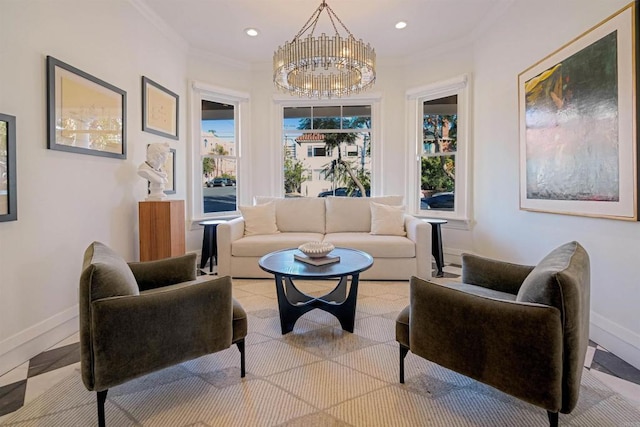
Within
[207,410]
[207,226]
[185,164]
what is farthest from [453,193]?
[207,410]

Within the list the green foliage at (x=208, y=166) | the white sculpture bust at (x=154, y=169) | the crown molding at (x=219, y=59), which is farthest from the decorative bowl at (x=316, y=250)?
the crown molding at (x=219, y=59)

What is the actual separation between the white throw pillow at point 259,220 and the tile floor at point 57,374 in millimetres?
2101

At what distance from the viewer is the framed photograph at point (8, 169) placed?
1.93 meters

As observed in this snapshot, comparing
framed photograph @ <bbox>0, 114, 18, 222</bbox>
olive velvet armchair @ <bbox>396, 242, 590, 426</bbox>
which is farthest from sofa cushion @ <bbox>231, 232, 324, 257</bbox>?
olive velvet armchair @ <bbox>396, 242, 590, 426</bbox>

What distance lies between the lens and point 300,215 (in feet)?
14.2

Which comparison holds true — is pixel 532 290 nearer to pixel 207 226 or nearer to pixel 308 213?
pixel 308 213

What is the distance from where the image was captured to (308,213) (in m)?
4.34

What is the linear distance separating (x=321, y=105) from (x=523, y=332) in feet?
14.3

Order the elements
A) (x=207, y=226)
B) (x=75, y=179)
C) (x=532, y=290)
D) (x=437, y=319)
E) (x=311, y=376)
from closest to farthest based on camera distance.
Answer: (x=532, y=290), (x=437, y=319), (x=311, y=376), (x=75, y=179), (x=207, y=226)

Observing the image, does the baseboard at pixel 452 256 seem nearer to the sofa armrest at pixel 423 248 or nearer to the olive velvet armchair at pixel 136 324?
the sofa armrest at pixel 423 248

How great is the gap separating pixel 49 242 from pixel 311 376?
2.01m

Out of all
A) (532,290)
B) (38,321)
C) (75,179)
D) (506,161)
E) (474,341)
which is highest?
(506,161)

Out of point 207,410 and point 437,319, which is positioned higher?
point 437,319

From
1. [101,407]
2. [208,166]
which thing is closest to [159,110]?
[208,166]
